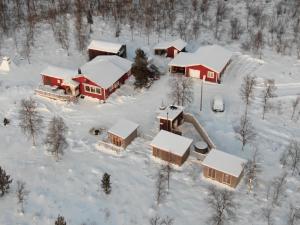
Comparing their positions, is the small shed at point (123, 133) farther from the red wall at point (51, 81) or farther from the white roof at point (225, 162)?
the red wall at point (51, 81)

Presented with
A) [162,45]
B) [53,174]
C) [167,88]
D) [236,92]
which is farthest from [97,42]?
[53,174]

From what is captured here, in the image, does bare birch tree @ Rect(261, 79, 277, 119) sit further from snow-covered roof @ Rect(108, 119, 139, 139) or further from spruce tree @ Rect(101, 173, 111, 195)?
spruce tree @ Rect(101, 173, 111, 195)

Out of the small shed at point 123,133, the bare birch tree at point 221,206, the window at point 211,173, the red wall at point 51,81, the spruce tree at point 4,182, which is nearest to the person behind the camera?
the bare birch tree at point 221,206

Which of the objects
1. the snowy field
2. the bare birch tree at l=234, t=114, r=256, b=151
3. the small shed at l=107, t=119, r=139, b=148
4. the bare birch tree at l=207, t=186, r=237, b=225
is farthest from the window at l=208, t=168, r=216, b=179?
the small shed at l=107, t=119, r=139, b=148

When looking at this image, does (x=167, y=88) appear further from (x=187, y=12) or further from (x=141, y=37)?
(x=187, y=12)

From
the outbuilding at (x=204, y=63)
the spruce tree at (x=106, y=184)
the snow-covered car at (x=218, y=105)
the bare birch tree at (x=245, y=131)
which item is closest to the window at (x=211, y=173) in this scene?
the bare birch tree at (x=245, y=131)

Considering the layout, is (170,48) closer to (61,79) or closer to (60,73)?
(60,73)
